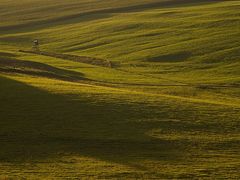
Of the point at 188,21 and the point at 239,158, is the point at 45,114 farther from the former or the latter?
the point at 188,21

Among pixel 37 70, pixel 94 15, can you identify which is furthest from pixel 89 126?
pixel 94 15

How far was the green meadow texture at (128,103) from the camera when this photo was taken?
32688 millimetres

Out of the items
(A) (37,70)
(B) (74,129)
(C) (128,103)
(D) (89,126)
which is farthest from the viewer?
(A) (37,70)

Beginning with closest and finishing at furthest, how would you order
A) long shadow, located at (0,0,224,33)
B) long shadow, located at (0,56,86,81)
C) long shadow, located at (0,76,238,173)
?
long shadow, located at (0,76,238,173)
long shadow, located at (0,56,86,81)
long shadow, located at (0,0,224,33)

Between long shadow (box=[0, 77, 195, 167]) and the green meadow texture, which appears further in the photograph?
long shadow (box=[0, 77, 195, 167])

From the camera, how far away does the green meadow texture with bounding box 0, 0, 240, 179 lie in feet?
107

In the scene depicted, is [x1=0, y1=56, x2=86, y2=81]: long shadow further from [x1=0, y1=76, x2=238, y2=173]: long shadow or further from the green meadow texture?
[x1=0, y1=76, x2=238, y2=173]: long shadow

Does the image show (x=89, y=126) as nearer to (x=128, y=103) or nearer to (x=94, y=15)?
(x=128, y=103)

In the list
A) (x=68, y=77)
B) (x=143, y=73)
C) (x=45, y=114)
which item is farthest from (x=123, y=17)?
(x=45, y=114)

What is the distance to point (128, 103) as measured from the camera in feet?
145

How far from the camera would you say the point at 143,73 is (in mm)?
69750

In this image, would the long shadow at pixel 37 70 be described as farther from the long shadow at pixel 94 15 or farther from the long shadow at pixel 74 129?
the long shadow at pixel 94 15

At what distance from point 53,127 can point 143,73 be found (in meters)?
32.4

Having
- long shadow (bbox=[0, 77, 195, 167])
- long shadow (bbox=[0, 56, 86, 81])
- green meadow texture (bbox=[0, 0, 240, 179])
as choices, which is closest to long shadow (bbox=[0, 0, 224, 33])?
green meadow texture (bbox=[0, 0, 240, 179])
